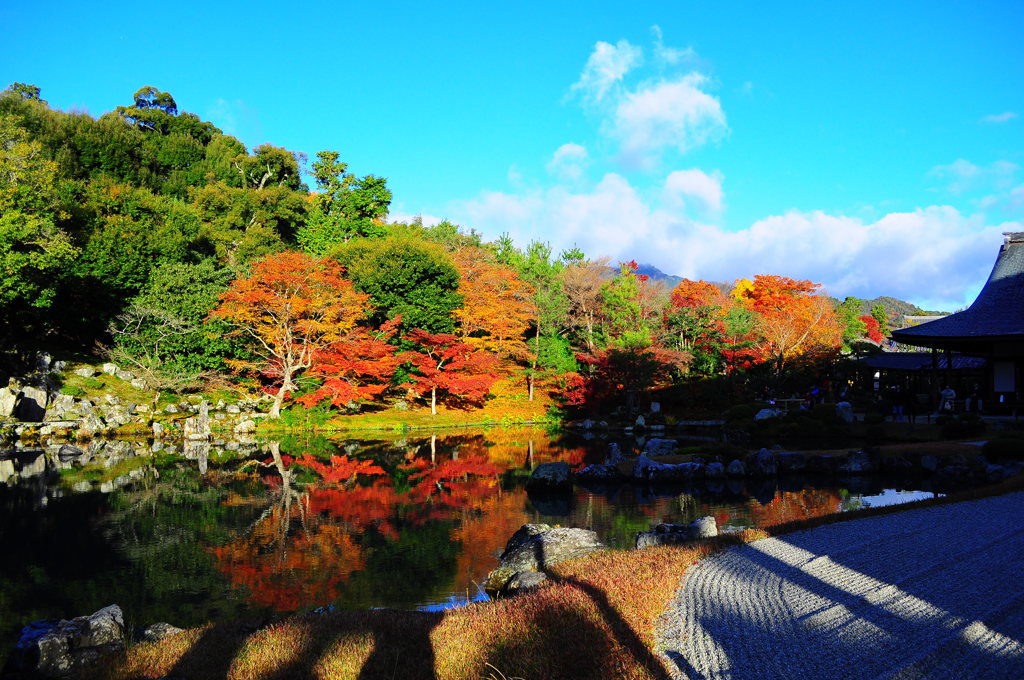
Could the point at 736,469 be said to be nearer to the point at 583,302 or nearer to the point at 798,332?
the point at 583,302

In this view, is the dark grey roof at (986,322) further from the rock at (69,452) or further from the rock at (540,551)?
the rock at (69,452)

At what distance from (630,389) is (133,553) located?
21.2 meters

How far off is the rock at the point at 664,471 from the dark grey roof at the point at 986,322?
9.65 meters

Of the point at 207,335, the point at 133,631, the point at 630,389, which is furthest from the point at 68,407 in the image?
the point at 630,389

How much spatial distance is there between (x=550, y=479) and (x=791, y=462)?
660cm

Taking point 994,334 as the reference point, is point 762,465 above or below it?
below

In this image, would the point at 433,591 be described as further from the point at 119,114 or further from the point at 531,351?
the point at 119,114

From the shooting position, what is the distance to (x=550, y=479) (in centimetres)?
1452

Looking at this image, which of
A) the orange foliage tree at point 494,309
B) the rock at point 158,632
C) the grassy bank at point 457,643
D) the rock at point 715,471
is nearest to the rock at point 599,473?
the rock at point 715,471

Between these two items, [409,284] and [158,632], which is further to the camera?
[409,284]

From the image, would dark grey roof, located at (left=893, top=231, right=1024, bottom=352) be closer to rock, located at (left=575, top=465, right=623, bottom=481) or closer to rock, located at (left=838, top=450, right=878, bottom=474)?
rock, located at (left=838, top=450, right=878, bottom=474)

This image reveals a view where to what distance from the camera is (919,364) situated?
102 ft

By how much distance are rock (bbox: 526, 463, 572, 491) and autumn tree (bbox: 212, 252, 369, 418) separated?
39.5 ft

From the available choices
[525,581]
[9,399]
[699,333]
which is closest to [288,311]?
[9,399]
